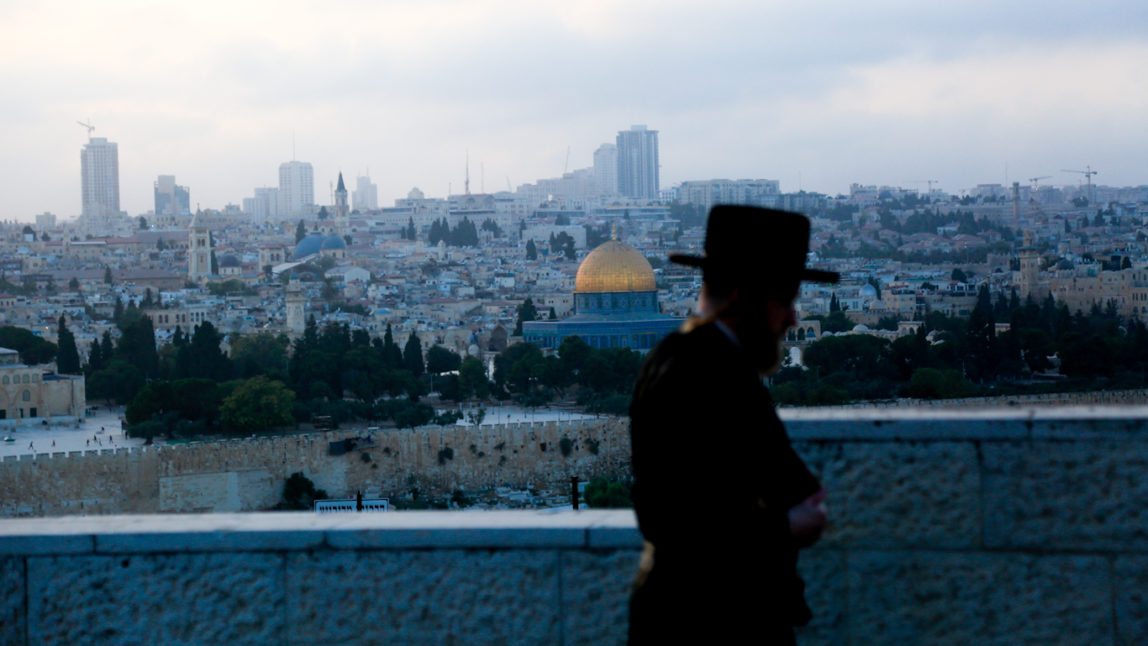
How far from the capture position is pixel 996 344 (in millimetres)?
31516

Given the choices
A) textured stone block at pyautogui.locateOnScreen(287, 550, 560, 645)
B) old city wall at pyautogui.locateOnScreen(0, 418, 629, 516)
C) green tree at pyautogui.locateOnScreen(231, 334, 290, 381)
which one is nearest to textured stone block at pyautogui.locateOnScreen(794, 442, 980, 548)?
textured stone block at pyautogui.locateOnScreen(287, 550, 560, 645)

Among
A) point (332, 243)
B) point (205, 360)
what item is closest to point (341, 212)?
point (332, 243)

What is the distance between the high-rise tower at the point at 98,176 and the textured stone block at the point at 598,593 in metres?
153

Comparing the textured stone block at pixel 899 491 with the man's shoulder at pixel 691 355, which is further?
the textured stone block at pixel 899 491

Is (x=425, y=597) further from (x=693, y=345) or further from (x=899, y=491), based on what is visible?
(x=693, y=345)

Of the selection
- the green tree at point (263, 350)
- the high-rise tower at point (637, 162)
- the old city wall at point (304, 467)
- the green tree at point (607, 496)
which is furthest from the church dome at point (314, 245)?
the high-rise tower at point (637, 162)

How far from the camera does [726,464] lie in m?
2.14

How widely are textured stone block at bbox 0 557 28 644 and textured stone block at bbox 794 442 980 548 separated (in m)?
1.39

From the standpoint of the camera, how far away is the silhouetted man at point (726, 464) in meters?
2.14

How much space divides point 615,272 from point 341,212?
83.1 meters

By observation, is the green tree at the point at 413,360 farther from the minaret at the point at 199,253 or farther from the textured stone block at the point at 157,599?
the minaret at the point at 199,253

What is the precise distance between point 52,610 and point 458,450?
851 inches

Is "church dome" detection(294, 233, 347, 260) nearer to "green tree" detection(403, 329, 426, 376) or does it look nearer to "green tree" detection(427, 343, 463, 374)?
"green tree" detection(427, 343, 463, 374)

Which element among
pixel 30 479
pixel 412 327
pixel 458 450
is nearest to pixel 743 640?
pixel 30 479
